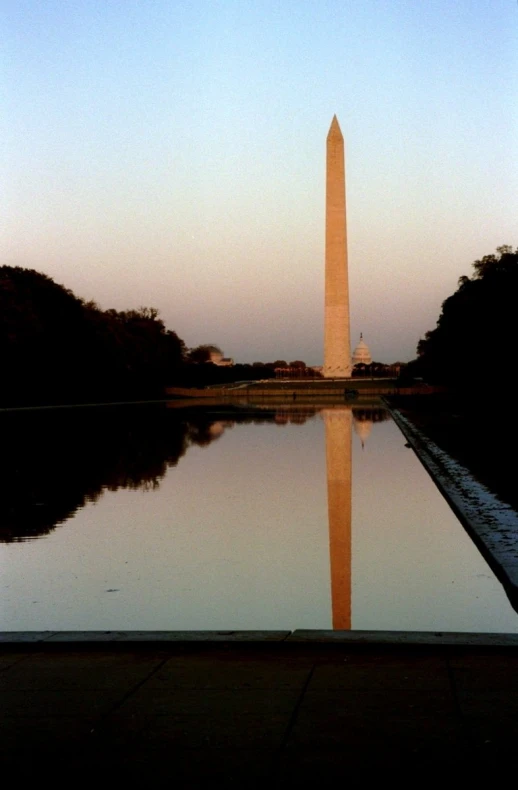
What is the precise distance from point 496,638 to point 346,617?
1987 millimetres

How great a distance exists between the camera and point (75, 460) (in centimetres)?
2142

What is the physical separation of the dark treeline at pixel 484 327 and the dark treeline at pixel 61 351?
2187cm

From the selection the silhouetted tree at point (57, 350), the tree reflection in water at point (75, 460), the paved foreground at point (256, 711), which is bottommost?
the tree reflection in water at point (75, 460)

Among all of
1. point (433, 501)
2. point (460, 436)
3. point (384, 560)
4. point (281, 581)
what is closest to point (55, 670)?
point (281, 581)

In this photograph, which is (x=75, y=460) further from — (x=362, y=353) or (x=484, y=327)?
(x=362, y=353)

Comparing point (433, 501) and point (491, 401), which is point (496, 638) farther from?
point (491, 401)

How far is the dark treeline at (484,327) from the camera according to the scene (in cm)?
3909

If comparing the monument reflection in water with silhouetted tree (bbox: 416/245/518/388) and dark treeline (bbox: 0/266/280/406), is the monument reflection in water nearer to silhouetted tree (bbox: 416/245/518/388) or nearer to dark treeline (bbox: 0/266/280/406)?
silhouetted tree (bbox: 416/245/518/388)

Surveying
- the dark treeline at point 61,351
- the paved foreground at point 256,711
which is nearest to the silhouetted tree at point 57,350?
the dark treeline at point 61,351

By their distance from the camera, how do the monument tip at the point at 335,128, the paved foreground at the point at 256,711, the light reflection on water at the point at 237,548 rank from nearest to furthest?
the paved foreground at the point at 256,711
the light reflection on water at the point at 237,548
the monument tip at the point at 335,128

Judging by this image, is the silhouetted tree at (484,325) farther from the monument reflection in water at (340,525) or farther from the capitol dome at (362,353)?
the capitol dome at (362,353)

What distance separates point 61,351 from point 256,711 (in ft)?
195

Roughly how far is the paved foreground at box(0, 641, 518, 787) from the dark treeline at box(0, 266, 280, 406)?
166 feet

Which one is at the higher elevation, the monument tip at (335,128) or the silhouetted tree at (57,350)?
the monument tip at (335,128)
